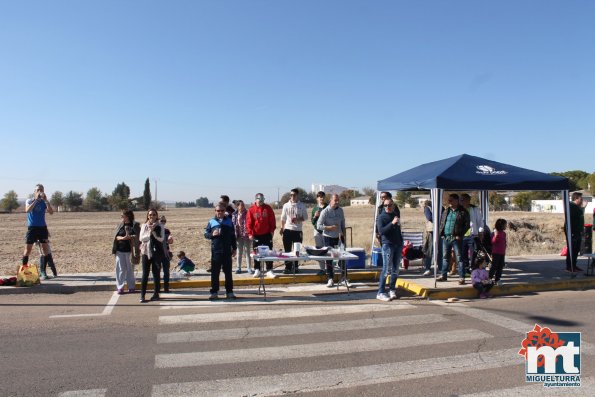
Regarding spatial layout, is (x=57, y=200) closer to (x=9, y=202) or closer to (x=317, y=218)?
(x=9, y=202)

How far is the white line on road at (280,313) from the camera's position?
7.36 metres

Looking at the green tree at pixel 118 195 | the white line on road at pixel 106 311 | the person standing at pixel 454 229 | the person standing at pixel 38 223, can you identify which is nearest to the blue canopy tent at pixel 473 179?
the person standing at pixel 454 229

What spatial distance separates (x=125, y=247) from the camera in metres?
9.38

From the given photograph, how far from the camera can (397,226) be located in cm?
870

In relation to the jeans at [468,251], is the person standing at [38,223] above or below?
above

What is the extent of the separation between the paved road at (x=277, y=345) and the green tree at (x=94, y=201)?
340 ft

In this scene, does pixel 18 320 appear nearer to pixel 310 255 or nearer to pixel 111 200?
pixel 310 255

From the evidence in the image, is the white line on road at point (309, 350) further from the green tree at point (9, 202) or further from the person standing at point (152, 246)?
the green tree at point (9, 202)

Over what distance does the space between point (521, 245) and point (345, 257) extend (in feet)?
49.7

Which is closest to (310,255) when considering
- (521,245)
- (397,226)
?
(397,226)

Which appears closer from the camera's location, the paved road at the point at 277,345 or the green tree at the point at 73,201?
the paved road at the point at 277,345

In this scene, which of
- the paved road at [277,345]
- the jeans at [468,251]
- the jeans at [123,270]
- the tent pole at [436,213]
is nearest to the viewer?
the paved road at [277,345]

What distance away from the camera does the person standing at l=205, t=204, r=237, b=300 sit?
8.71 m

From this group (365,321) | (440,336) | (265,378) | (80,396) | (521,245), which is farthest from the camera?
(521,245)
